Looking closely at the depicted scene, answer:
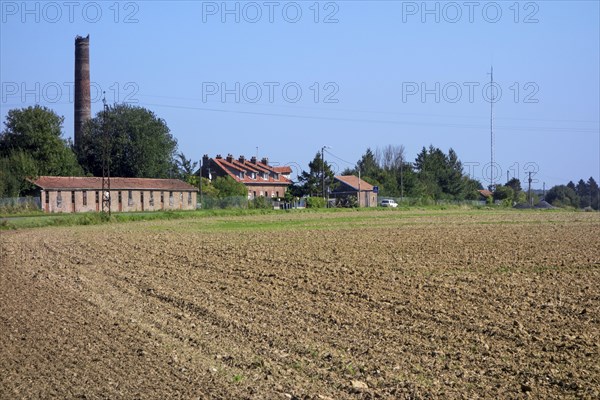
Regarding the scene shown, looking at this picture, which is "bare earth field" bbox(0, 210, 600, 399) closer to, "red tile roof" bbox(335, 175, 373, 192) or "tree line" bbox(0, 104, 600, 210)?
"tree line" bbox(0, 104, 600, 210)

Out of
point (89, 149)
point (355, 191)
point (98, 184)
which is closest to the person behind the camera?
point (98, 184)

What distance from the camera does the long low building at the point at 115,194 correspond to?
80.6 metres

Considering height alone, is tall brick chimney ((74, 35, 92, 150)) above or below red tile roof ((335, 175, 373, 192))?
above

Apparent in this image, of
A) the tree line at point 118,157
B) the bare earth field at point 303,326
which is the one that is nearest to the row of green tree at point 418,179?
the tree line at point 118,157

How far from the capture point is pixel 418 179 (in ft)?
454

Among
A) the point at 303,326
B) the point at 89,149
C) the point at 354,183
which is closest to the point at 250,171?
the point at 354,183

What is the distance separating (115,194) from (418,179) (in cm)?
6584

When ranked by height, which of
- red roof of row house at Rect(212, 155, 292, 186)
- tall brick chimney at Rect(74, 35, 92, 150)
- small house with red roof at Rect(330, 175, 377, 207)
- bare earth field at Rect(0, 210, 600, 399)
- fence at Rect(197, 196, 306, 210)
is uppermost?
tall brick chimney at Rect(74, 35, 92, 150)

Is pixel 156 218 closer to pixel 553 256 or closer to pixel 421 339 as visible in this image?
pixel 553 256

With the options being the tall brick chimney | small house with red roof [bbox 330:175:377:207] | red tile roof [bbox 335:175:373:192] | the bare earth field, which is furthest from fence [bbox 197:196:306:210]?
the bare earth field

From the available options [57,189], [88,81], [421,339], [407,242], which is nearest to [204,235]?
[407,242]

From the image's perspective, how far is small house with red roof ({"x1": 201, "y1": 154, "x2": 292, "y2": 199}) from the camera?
12388 centimetres

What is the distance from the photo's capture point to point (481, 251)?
1125 inches

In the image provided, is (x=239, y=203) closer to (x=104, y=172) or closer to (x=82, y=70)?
(x=104, y=172)
